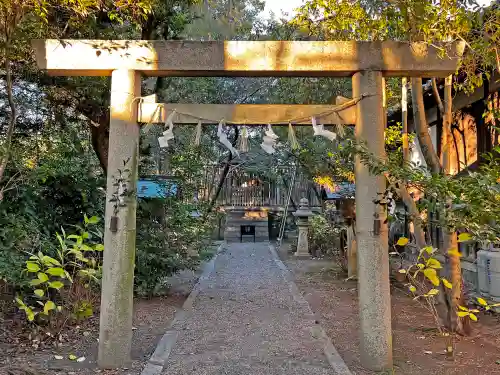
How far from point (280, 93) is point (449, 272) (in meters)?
6.77

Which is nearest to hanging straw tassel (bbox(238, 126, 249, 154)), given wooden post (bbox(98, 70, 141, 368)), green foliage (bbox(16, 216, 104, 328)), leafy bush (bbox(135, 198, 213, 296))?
wooden post (bbox(98, 70, 141, 368))

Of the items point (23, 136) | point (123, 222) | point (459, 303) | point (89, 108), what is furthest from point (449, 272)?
point (23, 136)

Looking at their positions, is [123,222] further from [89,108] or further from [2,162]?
[89,108]

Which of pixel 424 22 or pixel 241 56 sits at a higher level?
pixel 424 22

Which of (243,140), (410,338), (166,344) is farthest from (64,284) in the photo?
(410,338)

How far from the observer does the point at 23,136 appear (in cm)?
802

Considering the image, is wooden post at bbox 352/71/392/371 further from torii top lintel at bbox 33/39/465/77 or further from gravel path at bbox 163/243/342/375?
gravel path at bbox 163/243/342/375

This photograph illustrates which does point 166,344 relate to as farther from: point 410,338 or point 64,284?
point 410,338

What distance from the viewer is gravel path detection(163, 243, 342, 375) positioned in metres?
4.05

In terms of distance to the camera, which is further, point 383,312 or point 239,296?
point 239,296

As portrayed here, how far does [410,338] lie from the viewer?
200 inches

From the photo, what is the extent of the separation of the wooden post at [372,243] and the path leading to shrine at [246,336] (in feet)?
1.29

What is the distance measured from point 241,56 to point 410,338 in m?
3.88

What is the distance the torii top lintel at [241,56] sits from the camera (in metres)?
3.98
